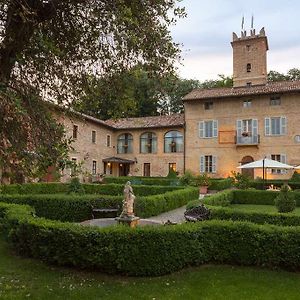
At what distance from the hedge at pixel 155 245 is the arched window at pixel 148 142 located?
27.0m

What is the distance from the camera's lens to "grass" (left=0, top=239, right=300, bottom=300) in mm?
5855

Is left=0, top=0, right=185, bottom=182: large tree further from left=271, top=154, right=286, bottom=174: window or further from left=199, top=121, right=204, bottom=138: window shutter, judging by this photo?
left=199, top=121, right=204, bottom=138: window shutter

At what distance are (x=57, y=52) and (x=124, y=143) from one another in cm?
3085

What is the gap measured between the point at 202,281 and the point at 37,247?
3.41m

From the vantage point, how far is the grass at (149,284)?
586 cm

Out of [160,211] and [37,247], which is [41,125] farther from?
[160,211]

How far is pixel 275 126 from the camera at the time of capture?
96.8 ft

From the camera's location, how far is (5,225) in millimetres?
8812

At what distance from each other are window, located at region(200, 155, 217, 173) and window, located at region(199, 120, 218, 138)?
184 centimetres

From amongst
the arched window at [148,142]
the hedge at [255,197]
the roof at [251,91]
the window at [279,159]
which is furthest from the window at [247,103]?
the hedge at [255,197]

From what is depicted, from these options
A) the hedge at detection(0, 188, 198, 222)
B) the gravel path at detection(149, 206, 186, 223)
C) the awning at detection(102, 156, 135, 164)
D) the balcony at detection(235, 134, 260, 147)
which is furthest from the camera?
the awning at detection(102, 156, 135, 164)

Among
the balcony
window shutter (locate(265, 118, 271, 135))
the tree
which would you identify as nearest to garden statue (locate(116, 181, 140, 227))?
the balcony

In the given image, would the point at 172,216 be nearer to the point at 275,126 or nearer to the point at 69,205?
the point at 69,205

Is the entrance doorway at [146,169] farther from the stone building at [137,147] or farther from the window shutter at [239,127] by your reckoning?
the window shutter at [239,127]
